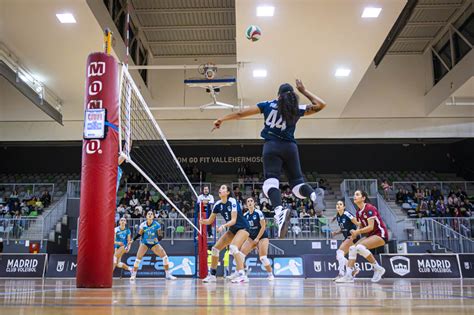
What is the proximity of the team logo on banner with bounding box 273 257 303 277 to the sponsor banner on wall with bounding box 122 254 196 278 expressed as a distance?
2.63m

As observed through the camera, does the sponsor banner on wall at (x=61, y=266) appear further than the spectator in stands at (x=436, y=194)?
No

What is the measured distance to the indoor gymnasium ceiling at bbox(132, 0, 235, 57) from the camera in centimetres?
1738

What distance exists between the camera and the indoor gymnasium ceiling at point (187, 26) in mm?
17375

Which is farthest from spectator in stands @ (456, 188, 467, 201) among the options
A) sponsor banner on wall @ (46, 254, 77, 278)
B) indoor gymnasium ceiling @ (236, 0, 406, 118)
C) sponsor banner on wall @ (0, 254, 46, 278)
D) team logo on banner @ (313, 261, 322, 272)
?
sponsor banner on wall @ (0, 254, 46, 278)

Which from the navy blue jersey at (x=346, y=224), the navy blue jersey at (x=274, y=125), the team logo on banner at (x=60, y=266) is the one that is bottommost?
the team logo on banner at (x=60, y=266)

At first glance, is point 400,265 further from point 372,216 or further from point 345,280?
point 372,216

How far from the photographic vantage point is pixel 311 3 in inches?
489

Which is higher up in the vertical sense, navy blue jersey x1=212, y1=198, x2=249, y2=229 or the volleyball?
the volleyball

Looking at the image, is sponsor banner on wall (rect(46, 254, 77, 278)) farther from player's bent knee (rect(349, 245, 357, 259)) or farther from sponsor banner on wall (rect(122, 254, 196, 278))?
player's bent knee (rect(349, 245, 357, 259))

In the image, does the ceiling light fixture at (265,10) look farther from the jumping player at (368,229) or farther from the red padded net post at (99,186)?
the red padded net post at (99,186)

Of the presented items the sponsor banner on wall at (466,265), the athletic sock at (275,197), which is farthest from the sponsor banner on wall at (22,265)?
A: the sponsor banner on wall at (466,265)

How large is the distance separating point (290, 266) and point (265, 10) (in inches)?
308

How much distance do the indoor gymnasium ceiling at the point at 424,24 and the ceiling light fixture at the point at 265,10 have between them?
612 cm

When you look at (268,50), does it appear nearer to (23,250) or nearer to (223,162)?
(23,250)
